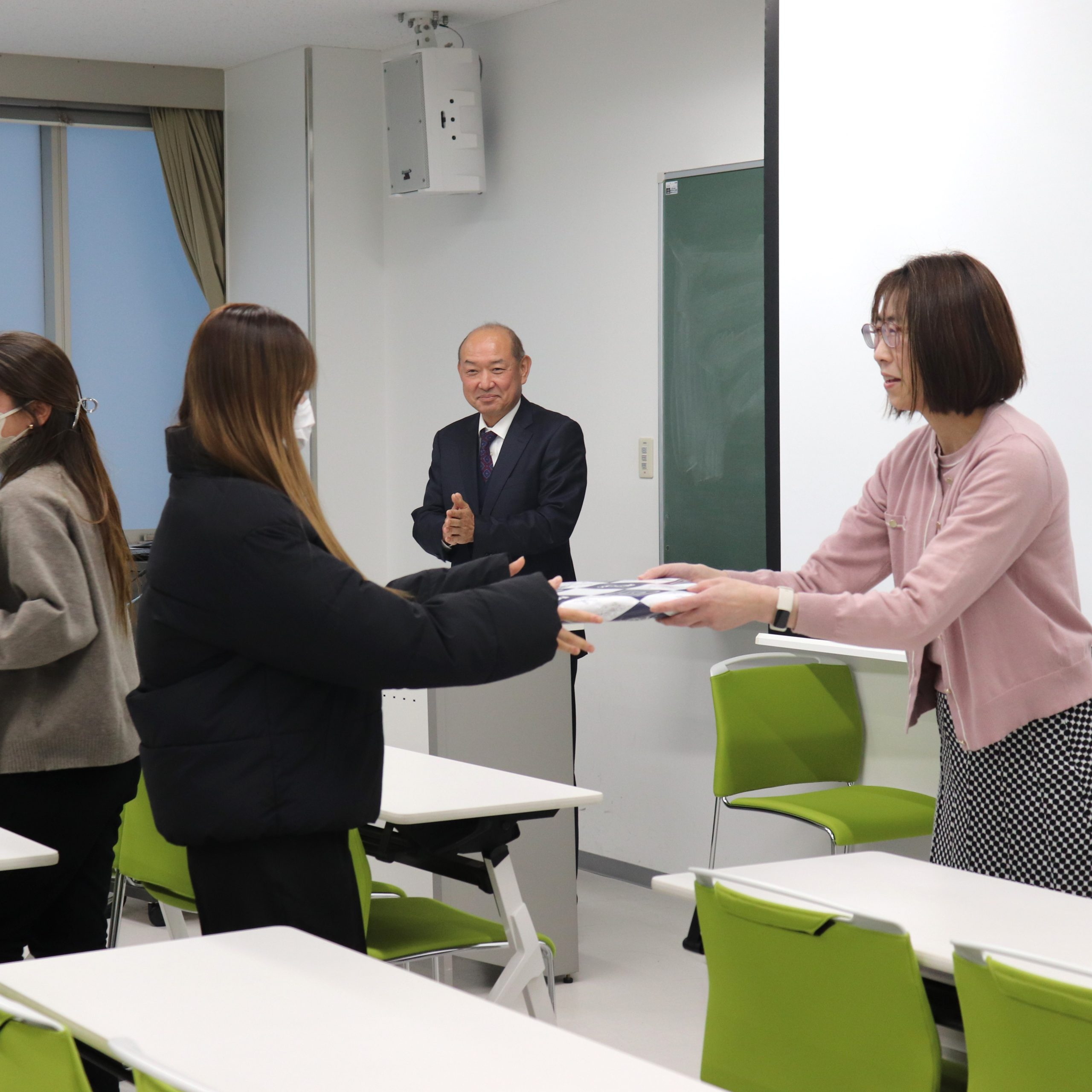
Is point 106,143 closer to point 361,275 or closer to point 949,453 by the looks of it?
point 361,275

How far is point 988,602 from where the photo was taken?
2215 millimetres

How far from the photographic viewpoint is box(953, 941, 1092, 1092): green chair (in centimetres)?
145

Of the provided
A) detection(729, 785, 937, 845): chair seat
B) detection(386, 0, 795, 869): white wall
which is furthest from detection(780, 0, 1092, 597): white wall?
detection(386, 0, 795, 869): white wall

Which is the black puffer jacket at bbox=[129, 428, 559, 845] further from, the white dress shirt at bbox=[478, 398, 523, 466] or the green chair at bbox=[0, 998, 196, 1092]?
the white dress shirt at bbox=[478, 398, 523, 466]

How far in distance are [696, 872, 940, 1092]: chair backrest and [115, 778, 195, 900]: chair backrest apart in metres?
1.26

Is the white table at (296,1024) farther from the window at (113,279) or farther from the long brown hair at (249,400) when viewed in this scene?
the window at (113,279)

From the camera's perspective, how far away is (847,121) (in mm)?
3627

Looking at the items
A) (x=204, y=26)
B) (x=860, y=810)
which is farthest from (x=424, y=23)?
(x=860, y=810)

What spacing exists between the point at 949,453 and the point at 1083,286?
1.03 meters

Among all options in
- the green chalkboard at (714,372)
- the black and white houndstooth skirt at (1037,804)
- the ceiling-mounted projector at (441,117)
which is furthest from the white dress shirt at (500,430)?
the black and white houndstooth skirt at (1037,804)

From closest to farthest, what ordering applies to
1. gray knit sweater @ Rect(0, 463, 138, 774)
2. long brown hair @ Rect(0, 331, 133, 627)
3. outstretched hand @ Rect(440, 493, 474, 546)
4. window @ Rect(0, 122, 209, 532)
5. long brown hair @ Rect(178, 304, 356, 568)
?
long brown hair @ Rect(178, 304, 356, 568) < gray knit sweater @ Rect(0, 463, 138, 774) < long brown hair @ Rect(0, 331, 133, 627) < outstretched hand @ Rect(440, 493, 474, 546) < window @ Rect(0, 122, 209, 532)

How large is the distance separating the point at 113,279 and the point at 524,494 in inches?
114

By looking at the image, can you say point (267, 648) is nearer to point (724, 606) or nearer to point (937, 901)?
point (724, 606)

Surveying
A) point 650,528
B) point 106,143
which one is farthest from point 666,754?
point 106,143
